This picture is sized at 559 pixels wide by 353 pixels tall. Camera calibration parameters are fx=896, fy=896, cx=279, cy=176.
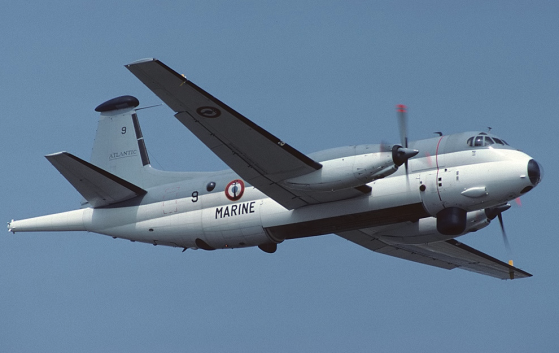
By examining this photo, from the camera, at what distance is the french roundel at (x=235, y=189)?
1077 inches

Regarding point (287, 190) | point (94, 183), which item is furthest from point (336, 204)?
point (94, 183)

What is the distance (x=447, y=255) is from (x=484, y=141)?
7.44 metres

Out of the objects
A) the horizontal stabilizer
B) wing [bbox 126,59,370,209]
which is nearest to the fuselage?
the horizontal stabilizer

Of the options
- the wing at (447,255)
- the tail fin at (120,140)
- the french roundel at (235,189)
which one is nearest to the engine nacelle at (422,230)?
the wing at (447,255)

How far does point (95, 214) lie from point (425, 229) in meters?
10.8

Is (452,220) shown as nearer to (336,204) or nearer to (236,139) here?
(336,204)

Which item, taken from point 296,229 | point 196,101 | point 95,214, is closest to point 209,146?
point 196,101

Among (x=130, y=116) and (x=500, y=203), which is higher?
(x=130, y=116)

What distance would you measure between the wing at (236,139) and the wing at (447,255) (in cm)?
458

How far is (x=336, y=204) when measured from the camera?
85.6 ft

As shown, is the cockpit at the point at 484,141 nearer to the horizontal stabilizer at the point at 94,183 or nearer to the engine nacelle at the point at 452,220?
the engine nacelle at the point at 452,220

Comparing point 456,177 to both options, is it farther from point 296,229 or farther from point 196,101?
point 196,101

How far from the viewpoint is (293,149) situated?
24547mm

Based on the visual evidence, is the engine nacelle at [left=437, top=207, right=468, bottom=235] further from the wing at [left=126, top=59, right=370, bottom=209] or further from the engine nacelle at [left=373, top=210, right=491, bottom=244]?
the wing at [left=126, top=59, right=370, bottom=209]
